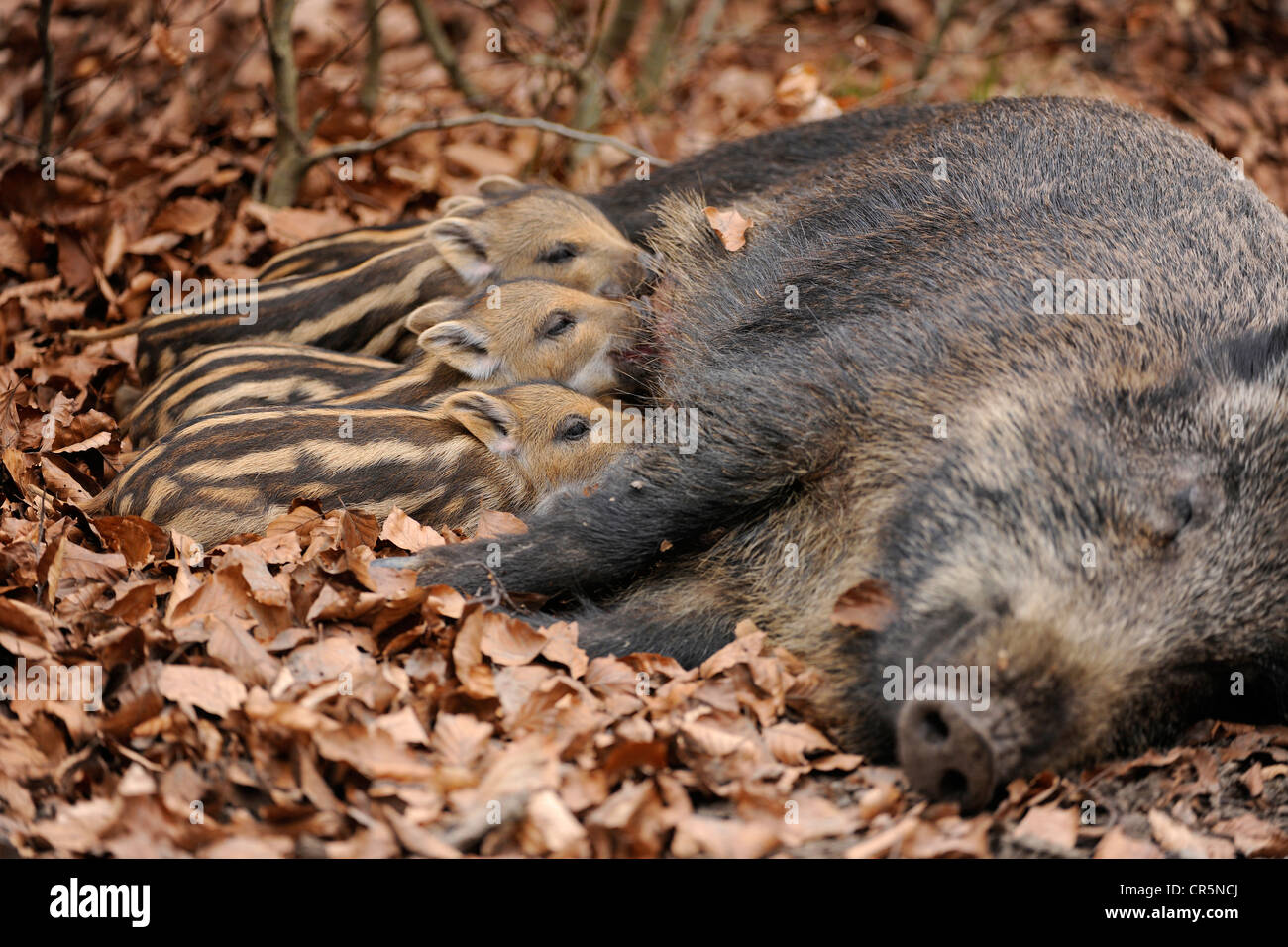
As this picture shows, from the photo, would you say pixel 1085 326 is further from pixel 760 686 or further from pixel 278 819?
pixel 278 819

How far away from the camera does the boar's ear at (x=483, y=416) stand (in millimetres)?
3924

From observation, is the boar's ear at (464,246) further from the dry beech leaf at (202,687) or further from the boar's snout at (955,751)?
the boar's snout at (955,751)

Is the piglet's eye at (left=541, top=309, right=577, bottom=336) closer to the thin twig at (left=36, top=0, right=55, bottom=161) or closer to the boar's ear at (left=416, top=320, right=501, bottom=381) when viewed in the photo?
the boar's ear at (left=416, top=320, right=501, bottom=381)

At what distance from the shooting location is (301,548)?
11.6ft

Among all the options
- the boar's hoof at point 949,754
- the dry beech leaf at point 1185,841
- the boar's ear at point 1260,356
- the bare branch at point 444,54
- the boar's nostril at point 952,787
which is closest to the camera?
the boar's hoof at point 949,754

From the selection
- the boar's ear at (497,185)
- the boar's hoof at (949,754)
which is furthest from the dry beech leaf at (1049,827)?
the boar's ear at (497,185)

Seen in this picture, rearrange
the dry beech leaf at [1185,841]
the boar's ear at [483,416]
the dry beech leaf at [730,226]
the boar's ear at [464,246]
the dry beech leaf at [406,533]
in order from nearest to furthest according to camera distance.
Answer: the dry beech leaf at [1185,841] → the dry beech leaf at [406,533] → the boar's ear at [483,416] → the dry beech leaf at [730,226] → the boar's ear at [464,246]

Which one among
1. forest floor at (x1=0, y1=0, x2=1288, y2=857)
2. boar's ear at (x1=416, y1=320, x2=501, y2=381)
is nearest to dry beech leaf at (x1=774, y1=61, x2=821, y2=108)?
forest floor at (x1=0, y1=0, x2=1288, y2=857)

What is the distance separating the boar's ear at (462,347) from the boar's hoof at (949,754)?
2.18m

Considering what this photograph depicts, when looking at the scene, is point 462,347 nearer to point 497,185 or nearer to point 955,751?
point 497,185

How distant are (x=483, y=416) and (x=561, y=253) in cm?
99

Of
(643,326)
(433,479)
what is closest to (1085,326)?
(643,326)

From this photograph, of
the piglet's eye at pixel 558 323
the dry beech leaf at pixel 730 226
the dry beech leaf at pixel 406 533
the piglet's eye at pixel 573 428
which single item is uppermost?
the dry beech leaf at pixel 730 226

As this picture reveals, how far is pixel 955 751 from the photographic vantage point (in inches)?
101
